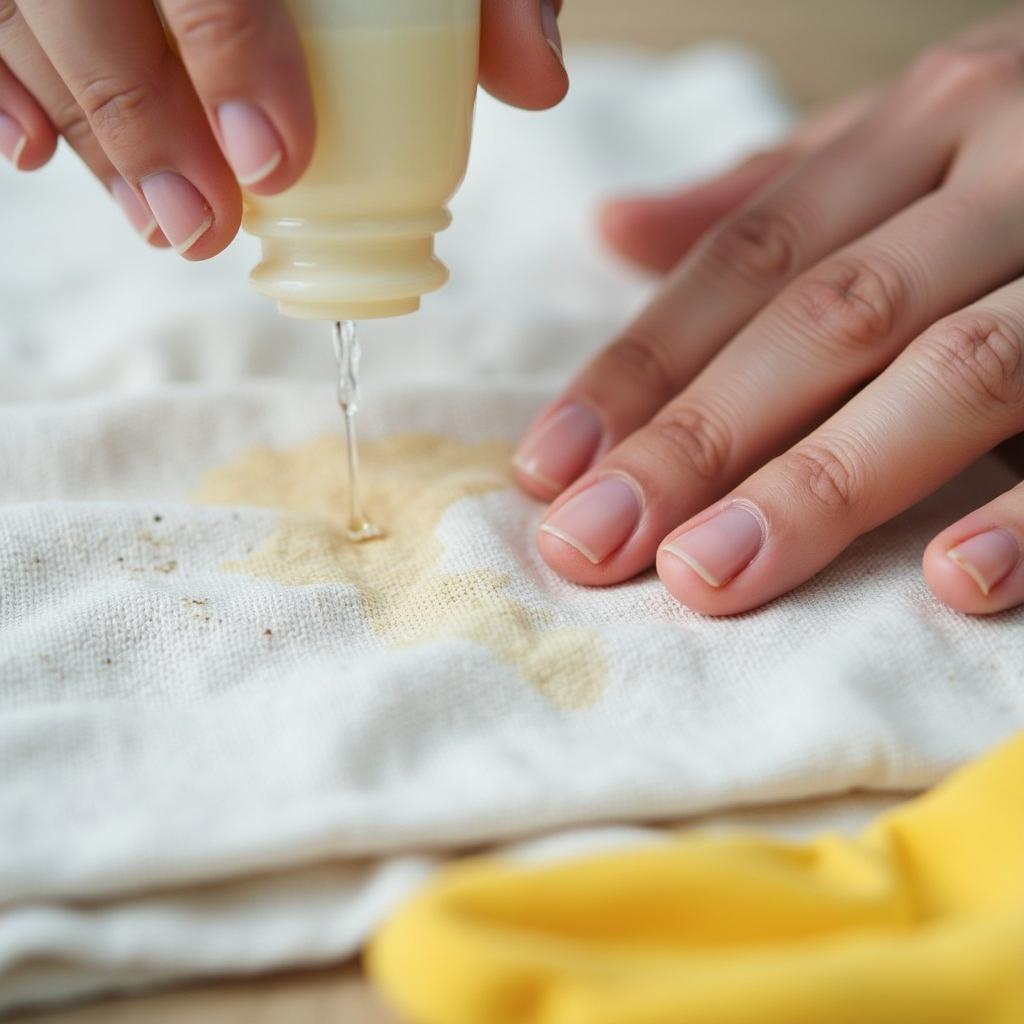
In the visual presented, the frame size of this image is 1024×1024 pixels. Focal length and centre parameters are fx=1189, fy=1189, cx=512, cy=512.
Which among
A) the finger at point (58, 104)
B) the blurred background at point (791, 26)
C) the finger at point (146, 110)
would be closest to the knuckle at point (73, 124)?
the finger at point (58, 104)

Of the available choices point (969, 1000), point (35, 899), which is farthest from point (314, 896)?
point (969, 1000)

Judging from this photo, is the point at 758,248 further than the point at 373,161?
Yes

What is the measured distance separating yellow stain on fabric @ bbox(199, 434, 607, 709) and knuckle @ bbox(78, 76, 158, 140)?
0.70 feet

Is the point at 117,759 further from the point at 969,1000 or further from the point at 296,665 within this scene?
the point at 969,1000

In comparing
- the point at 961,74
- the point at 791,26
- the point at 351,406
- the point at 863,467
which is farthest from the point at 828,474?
the point at 791,26

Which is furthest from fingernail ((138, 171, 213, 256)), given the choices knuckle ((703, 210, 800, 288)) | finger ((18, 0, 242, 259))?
knuckle ((703, 210, 800, 288))

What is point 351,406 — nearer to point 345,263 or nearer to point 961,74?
point 345,263

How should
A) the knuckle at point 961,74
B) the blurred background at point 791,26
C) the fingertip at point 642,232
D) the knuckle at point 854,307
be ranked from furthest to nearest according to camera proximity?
the blurred background at point 791,26 → the fingertip at point 642,232 → the knuckle at point 961,74 → the knuckle at point 854,307

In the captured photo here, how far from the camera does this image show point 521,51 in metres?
0.55

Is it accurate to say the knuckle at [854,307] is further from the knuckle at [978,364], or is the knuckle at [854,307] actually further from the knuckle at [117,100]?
the knuckle at [117,100]

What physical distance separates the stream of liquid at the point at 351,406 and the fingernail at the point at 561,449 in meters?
0.10

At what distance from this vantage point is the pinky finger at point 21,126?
629 millimetres

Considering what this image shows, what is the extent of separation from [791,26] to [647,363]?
1261 mm

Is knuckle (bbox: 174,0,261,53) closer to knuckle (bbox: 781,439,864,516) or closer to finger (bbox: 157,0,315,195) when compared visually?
finger (bbox: 157,0,315,195)
